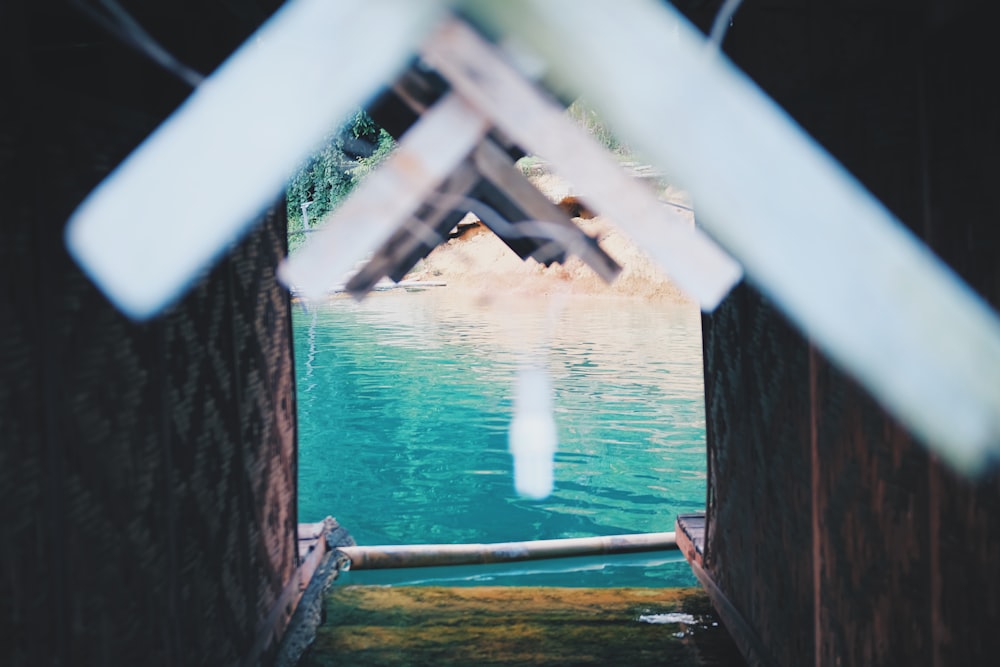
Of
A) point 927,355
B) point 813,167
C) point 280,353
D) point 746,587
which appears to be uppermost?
point 813,167

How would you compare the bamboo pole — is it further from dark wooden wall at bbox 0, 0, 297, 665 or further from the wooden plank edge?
dark wooden wall at bbox 0, 0, 297, 665

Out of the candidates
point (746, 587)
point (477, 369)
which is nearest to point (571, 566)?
point (746, 587)

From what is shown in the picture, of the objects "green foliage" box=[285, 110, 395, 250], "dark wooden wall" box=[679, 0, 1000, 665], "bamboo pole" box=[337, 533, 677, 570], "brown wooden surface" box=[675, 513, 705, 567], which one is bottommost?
"bamboo pole" box=[337, 533, 677, 570]

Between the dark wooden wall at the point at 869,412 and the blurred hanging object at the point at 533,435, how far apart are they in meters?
6.82

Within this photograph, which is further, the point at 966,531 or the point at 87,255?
the point at 87,255

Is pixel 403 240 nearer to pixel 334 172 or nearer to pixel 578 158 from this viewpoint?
pixel 578 158

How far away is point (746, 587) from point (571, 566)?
12.3 ft

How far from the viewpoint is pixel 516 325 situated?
22109 mm

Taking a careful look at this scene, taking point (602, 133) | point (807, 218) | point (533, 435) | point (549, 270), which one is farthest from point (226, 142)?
point (549, 270)

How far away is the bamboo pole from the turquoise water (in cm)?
98

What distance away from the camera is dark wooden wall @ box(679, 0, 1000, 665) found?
1536 millimetres

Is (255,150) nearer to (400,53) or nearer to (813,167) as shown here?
(400,53)

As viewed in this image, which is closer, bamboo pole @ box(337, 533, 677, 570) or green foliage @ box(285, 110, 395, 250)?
bamboo pole @ box(337, 533, 677, 570)

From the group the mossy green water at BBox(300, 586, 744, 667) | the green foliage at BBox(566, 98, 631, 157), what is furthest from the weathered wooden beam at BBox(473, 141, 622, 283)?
the green foliage at BBox(566, 98, 631, 157)
